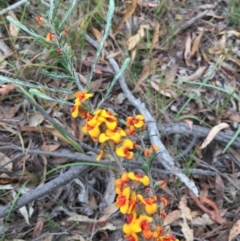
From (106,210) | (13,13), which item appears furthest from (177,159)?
(13,13)

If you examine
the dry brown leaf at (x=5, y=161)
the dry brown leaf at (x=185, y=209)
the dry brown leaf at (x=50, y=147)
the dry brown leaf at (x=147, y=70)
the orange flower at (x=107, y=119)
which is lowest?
the dry brown leaf at (x=185, y=209)

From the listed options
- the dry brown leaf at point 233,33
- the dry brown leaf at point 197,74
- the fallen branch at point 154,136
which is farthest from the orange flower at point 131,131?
the dry brown leaf at point 233,33

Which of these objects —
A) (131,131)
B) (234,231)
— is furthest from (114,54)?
(131,131)

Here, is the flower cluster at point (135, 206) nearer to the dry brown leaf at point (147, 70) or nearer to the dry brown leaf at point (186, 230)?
the dry brown leaf at point (186, 230)

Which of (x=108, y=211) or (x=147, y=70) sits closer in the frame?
(x=108, y=211)

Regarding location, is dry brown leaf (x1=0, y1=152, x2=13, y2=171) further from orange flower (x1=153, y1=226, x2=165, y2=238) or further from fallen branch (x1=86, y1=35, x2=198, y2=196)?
orange flower (x1=153, y1=226, x2=165, y2=238)

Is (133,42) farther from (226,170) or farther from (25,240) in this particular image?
(25,240)

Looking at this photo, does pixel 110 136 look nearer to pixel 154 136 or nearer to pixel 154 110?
pixel 154 136
